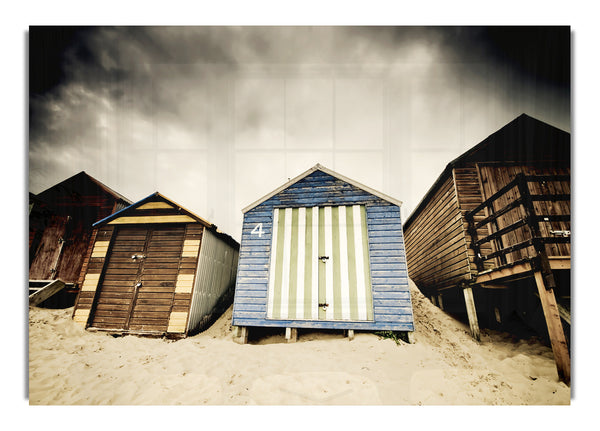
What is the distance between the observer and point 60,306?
316 inches

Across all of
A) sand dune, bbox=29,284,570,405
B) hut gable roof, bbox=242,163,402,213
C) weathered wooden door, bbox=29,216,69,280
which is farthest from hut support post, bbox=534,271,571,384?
weathered wooden door, bbox=29,216,69,280

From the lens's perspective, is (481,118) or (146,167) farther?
(146,167)

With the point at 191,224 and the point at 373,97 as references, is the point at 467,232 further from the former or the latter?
the point at 191,224

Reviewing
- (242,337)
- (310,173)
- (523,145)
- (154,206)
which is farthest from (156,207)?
(523,145)

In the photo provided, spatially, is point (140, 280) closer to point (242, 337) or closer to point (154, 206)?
point (154, 206)

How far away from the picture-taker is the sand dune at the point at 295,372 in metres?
3.64

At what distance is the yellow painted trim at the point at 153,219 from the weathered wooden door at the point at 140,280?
0.72ft

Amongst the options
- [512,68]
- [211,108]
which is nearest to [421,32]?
[512,68]

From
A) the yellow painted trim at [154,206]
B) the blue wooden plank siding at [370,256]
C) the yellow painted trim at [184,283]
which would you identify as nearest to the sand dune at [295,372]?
the blue wooden plank siding at [370,256]

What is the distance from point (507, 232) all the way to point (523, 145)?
83.3 inches

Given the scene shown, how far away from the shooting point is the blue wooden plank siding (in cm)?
566

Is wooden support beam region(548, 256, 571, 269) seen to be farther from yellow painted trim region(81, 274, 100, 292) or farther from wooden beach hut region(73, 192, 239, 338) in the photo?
yellow painted trim region(81, 274, 100, 292)

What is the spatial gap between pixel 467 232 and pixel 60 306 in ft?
41.8

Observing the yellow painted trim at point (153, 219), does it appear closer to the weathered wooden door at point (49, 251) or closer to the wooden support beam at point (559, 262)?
the weathered wooden door at point (49, 251)
